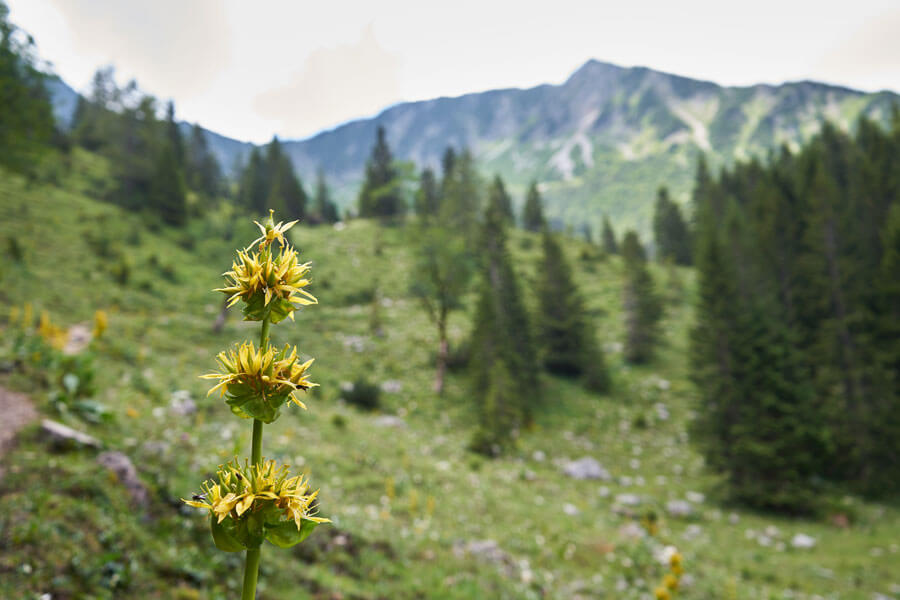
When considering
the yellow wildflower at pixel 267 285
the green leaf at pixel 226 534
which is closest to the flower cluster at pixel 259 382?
the yellow wildflower at pixel 267 285

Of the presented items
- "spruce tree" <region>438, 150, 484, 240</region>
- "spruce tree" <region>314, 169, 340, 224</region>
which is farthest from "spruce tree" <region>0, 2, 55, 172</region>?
"spruce tree" <region>314, 169, 340, 224</region>

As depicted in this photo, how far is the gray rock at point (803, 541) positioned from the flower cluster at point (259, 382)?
56.2ft

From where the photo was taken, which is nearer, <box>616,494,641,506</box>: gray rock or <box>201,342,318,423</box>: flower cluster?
<box>201,342,318,423</box>: flower cluster

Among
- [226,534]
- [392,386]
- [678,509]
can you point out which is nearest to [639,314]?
[678,509]

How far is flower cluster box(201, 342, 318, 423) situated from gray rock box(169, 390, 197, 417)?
12621mm

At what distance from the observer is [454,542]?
8.76 meters

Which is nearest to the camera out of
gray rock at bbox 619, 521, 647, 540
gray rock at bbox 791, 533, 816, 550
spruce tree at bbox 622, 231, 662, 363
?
gray rock at bbox 619, 521, 647, 540

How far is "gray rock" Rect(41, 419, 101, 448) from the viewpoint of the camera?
247 inches

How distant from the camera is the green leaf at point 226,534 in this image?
3.61 feet

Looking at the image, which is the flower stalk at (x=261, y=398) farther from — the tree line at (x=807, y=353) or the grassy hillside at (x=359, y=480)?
the tree line at (x=807, y=353)

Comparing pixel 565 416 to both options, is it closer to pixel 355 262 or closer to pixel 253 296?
pixel 253 296

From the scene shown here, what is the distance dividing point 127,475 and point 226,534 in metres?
6.42

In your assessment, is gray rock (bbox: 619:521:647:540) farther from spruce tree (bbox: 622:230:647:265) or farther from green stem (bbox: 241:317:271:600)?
spruce tree (bbox: 622:230:647:265)

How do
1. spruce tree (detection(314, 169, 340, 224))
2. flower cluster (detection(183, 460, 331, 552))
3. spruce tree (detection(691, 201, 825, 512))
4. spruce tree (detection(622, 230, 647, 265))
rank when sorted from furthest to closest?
spruce tree (detection(314, 169, 340, 224)) < spruce tree (detection(622, 230, 647, 265)) < spruce tree (detection(691, 201, 825, 512)) < flower cluster (detection(183, 460, 331, 552))
